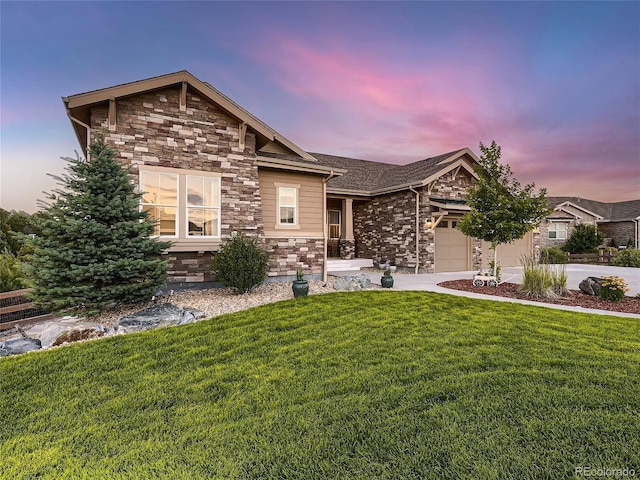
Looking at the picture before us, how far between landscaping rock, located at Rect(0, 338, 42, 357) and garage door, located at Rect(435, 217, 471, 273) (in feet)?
47.2

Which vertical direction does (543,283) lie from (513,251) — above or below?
below

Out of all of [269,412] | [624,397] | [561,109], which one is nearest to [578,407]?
[624,397]

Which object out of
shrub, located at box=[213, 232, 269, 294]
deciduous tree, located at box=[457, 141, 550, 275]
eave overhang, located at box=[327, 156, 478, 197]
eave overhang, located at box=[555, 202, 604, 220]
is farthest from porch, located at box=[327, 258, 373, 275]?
eave overhang, located at box=[555, 202, 604, 220]

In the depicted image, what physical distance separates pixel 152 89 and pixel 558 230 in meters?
29.9

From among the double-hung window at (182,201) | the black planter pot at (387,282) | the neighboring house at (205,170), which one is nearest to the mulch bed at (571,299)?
the black planter pot at (387,282)

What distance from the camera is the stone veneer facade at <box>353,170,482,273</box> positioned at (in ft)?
48.0

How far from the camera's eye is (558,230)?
2550 centimetres

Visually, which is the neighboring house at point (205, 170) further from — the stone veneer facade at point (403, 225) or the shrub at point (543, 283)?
the shrub at point (543, 283)

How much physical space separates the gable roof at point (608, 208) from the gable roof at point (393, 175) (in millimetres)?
15387

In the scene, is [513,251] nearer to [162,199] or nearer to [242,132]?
[242,132]

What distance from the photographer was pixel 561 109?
49.2 feet

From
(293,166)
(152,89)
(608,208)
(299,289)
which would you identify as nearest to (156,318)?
(299,289)

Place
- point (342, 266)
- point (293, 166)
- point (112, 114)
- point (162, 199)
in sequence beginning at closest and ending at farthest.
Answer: point (112, 114), point (162, 199), point (293, 166), point (342, 266)

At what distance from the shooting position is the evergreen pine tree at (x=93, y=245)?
586cm
